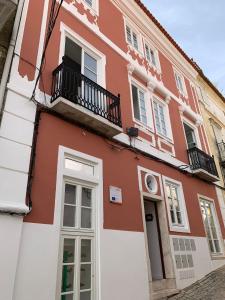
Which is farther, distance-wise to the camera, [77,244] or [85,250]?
[85,250]

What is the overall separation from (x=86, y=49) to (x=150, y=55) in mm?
4426

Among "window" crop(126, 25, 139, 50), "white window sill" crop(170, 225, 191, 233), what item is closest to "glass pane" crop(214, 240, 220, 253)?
"white window sill" crop(170, 225, 191, 233)

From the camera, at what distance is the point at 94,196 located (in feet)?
19.2

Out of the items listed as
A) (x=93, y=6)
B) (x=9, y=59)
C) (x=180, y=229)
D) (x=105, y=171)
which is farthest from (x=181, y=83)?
(x=9, y=59)

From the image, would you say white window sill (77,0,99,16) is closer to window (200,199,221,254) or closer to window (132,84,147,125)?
window (132,84,147,125)

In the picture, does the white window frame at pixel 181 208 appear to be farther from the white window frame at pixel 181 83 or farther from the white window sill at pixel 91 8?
the white window sill at pixel 91 8

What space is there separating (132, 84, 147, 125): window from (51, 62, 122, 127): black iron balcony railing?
173 centimetres

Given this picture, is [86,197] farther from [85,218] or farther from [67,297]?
[67,297]

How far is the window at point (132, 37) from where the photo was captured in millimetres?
10173

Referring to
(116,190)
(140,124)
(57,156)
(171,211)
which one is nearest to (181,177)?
(171,211)

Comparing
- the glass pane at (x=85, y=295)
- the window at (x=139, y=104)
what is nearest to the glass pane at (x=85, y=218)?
the glass pane at (x=85, y=295)

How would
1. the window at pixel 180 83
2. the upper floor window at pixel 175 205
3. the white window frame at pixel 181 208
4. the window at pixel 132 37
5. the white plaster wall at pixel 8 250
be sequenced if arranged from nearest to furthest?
the white plaster wall at pixel 8 250 → the white window frame at pixel 181 208 → the upper floor window at pixel 175 205 → the window at pixel 132 37 → the window at pixel 180 83

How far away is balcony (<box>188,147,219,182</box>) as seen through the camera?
1019 centimetres

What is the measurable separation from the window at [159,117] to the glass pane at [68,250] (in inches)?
216
